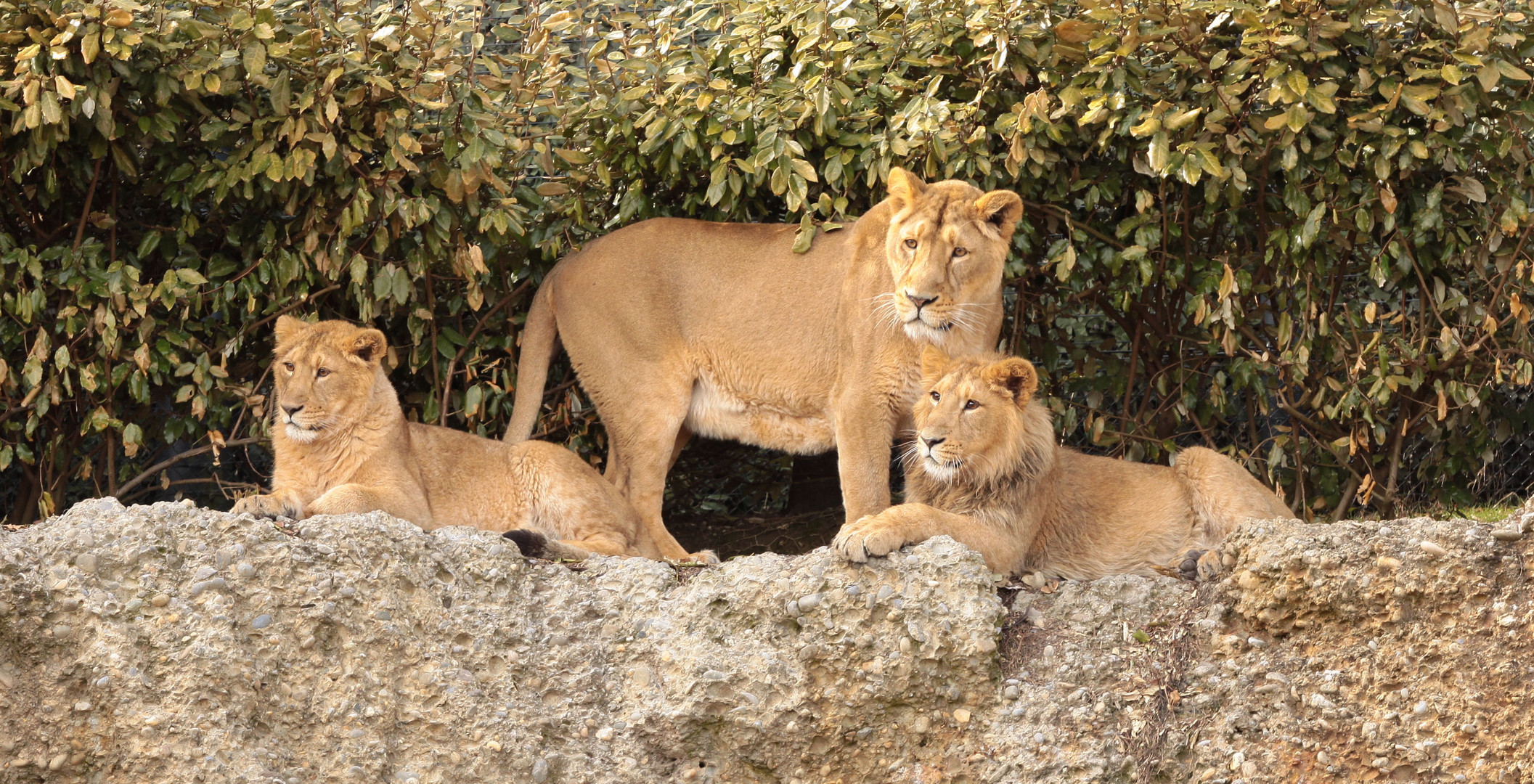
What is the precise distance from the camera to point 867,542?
4.72 meters

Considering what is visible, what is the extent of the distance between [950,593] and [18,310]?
380 centimetres

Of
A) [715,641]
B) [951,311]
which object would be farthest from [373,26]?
[715,641]

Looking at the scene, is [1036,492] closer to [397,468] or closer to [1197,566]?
[1197,566]

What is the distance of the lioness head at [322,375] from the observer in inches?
223

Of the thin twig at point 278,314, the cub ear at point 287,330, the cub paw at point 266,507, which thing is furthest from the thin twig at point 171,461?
the cub paw at point 266,507

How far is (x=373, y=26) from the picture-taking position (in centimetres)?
611

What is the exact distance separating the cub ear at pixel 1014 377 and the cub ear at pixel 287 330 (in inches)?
103

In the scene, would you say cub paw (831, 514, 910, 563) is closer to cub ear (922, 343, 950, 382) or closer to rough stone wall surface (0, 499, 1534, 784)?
rough stone wall surface (0, 499, 1534, 784)

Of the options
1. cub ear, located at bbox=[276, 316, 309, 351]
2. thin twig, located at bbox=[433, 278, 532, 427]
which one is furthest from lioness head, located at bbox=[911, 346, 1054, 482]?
cub ear, located at bbox=[276, 316, 309, 351]

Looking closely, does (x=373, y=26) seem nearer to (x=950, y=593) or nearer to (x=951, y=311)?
(x=951, y=311)

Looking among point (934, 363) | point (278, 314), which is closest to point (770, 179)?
point (934, 363)

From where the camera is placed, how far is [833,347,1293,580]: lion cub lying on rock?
5.36m

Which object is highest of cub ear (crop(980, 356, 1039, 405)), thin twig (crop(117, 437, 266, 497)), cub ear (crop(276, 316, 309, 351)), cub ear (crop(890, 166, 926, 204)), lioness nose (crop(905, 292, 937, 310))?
cub ear (crop(890, 166, 926, 204))

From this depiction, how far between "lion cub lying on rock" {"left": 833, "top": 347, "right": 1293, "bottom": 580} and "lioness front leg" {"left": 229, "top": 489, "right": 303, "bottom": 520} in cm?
196
